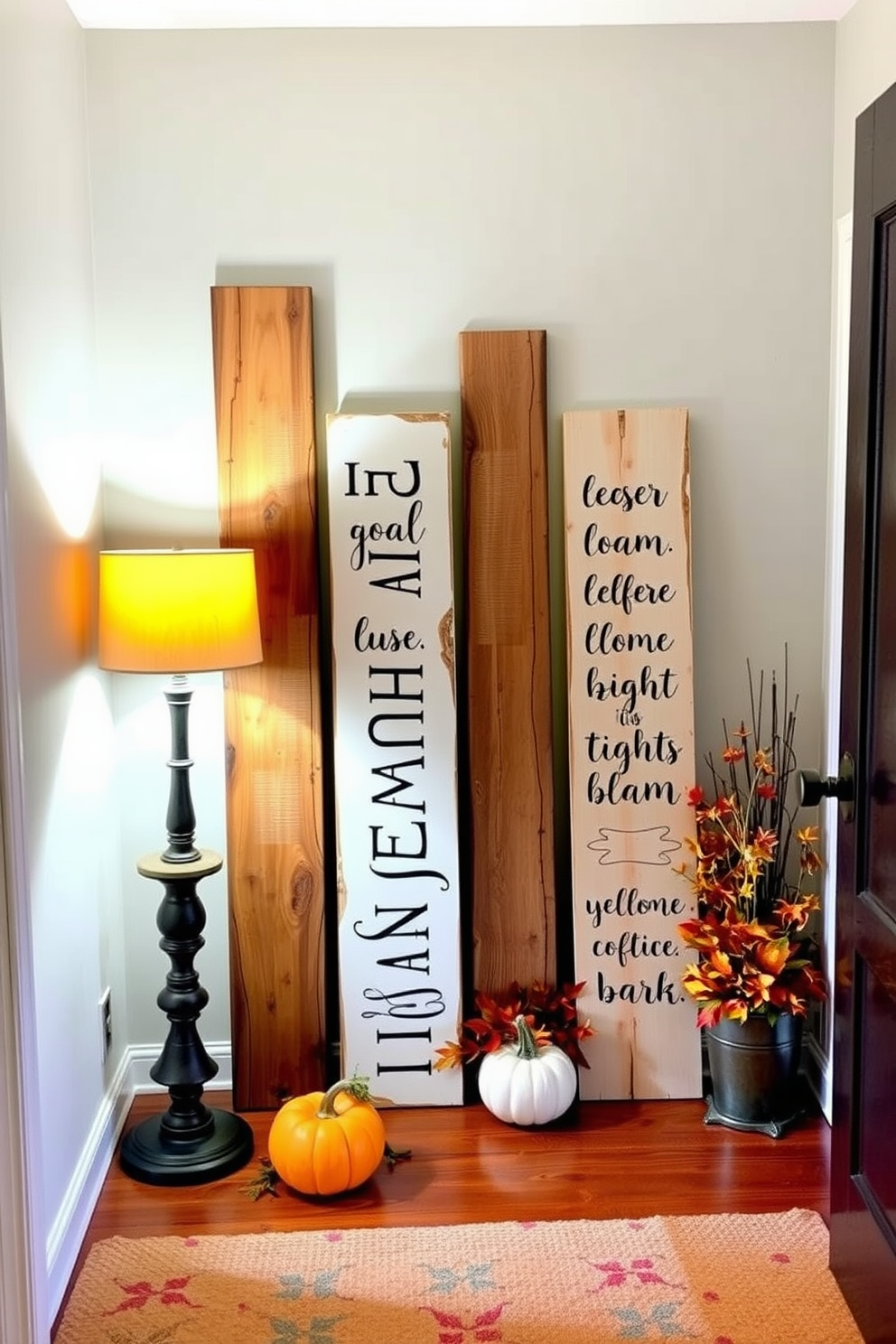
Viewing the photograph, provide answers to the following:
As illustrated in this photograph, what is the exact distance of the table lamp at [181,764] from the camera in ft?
8.70

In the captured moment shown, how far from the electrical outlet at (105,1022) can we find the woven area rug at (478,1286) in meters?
0.48

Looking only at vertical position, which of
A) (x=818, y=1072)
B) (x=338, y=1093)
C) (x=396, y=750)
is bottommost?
(x=818, y=1072)

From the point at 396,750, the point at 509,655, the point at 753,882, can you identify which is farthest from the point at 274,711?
the point at 753,882

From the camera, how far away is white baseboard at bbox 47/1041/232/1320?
2.42 meters

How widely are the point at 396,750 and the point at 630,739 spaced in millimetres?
557

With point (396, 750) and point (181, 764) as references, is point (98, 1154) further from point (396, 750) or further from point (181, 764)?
point (396, 750)

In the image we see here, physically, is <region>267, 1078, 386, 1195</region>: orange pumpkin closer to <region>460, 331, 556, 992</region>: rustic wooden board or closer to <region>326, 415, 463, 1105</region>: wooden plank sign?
<region>326, 415, 463, 1105</region>: wooden plank sign

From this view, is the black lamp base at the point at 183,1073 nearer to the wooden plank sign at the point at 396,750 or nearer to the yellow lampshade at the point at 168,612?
the wooden plank sign at the point at 396,750

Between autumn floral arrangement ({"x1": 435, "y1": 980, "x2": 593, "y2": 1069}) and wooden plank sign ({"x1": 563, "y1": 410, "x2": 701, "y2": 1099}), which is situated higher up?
wooden plank sign ({"x1": 563, "y1": 410, "x2": 701, "y2": 1099})

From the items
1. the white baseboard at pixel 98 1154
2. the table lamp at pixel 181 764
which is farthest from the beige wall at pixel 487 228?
the white baseboard at pixel 98 1154

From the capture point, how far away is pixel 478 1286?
2426mm

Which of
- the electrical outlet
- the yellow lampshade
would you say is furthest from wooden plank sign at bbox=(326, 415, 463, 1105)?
the electrical outlet

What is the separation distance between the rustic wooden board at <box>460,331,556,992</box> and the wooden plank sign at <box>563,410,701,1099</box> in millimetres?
75

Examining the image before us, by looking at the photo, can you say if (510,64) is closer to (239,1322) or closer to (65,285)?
(65,285)
